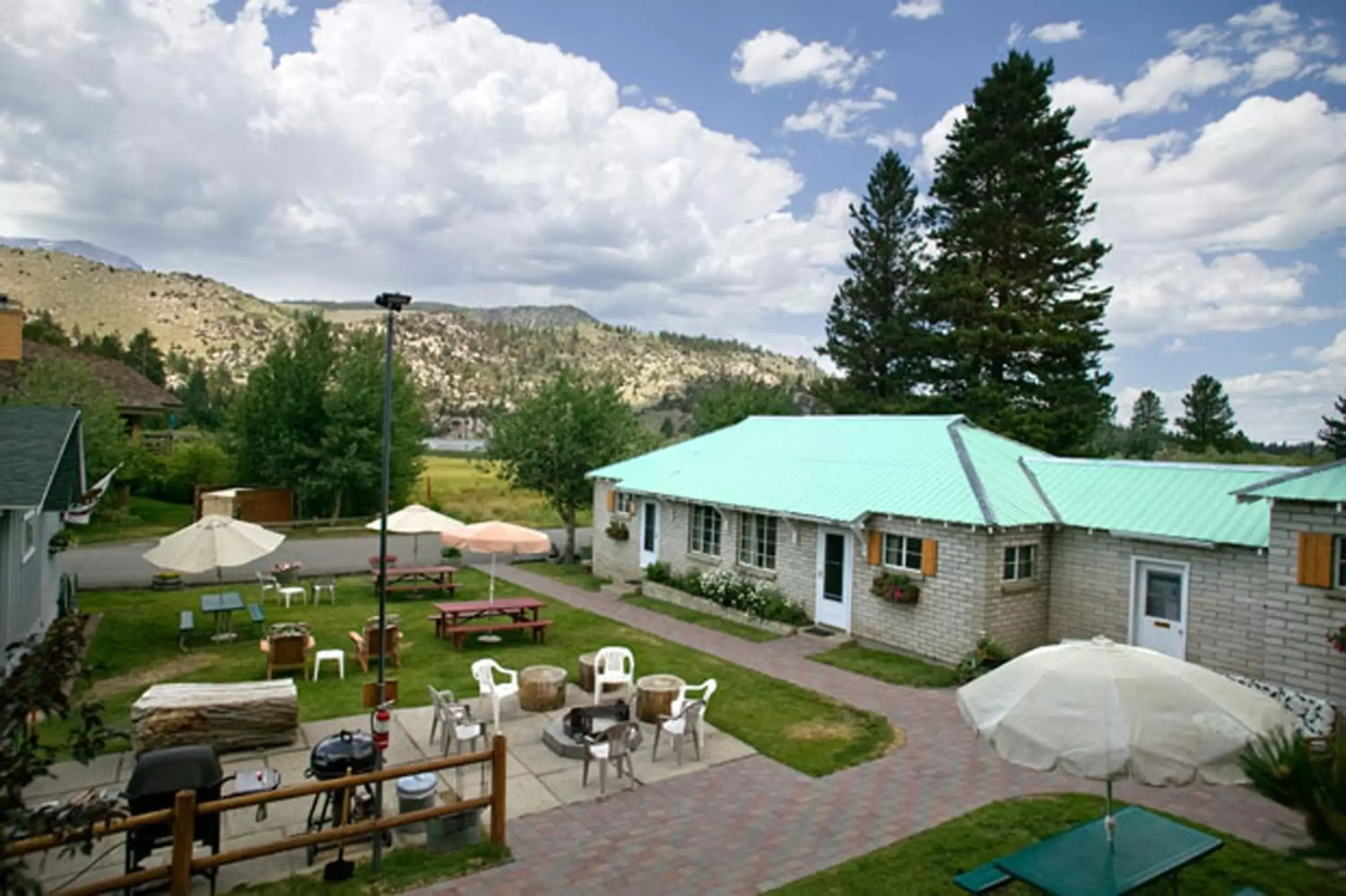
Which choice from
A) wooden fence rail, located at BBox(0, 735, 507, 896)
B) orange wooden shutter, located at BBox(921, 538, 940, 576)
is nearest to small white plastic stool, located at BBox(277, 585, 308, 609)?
wooden fence rail, located at BBox(0, 735, 507, 896)

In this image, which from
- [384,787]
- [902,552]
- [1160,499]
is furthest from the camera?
[902,552]

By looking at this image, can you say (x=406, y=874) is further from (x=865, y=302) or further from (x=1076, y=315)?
(x=865, y=302)

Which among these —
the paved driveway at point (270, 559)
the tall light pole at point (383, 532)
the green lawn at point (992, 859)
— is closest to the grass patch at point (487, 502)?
the paved driveway at point (270, 559)

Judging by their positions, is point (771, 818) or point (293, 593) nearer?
point (771, 818)

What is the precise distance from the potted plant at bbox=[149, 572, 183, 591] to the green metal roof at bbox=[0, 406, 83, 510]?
22.3 ft

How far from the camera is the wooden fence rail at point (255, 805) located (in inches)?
221

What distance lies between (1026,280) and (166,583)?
29984 mm

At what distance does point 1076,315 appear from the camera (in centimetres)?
2945

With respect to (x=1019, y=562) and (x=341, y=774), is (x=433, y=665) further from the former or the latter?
(x=1019, y=562)

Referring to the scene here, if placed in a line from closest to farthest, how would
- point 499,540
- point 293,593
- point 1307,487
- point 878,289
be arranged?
point 1307,487 → point 499,540 → point 293,593 → point 878,289

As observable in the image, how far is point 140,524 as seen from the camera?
3164 centimetres

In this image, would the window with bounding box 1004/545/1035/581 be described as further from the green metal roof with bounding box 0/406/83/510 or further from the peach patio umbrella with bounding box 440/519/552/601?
the green metal roof with bounding box 0/406/83/510

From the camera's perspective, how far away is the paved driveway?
72.1ft

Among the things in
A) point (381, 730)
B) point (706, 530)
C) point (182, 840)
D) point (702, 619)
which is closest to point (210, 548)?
point (381, 730)
